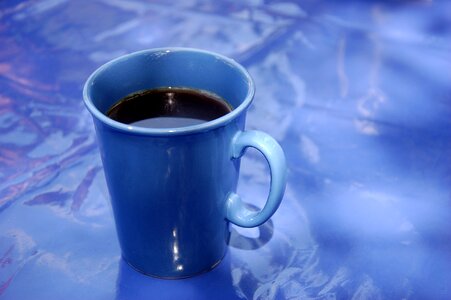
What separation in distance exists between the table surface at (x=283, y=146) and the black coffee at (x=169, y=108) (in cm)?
13

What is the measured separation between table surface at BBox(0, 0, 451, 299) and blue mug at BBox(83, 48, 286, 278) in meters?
0.04

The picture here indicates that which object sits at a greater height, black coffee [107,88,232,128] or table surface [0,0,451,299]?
black coffee [107,88,232,128]

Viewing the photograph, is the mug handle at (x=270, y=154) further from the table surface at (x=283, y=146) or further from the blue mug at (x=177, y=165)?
the table surface at (x=283, y=146)

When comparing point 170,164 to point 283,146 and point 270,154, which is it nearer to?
point 270,154

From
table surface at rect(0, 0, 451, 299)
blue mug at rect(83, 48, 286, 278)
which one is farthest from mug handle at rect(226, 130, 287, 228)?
table surface at rect(0, 0, 451, 299)

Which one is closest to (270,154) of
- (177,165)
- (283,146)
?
(177,165)

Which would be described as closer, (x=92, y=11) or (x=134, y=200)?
(x=134, y=200)

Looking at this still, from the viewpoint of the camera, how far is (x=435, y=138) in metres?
0.65

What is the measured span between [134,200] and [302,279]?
0.19 m

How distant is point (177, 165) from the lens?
0.37 metres

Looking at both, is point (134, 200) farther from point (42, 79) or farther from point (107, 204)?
point (42, 79)

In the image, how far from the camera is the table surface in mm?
463

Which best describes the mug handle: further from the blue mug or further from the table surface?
the table surface

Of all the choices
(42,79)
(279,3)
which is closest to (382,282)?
(42,79)
